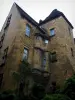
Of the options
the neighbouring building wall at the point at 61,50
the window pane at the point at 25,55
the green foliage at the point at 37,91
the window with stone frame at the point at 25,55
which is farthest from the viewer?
the neighbouring building wall at the point at 61,50

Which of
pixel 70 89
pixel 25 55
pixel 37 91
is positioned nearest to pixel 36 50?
pixel 25 55

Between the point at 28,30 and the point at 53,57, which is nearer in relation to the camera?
the point at 28,30

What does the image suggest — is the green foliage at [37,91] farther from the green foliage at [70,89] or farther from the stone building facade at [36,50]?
the green foliage at [70,89]

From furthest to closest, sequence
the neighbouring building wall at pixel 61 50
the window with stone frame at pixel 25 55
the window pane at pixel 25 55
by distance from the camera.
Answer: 1. the neighbouring building wall at pixel 61 50
2. the window pane at pixel 25 55
3. the window with stone frame at pixel 25 55

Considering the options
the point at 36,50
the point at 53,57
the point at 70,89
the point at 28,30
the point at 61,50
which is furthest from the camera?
the point at 53,57

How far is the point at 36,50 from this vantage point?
61.2 feet

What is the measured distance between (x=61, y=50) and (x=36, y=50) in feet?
12.9

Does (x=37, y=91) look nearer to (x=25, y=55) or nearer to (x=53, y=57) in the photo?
(x=25, y=55)

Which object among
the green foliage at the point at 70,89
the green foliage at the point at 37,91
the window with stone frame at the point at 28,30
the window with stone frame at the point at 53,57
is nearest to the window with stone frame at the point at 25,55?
the window with stone frame at the point at 28,30

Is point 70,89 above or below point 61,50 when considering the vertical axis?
below

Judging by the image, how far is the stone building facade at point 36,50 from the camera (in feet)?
51.9

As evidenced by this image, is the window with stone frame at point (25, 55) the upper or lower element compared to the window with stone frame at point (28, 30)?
lower

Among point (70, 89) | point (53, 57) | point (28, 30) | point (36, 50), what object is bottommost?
point (70, 89)

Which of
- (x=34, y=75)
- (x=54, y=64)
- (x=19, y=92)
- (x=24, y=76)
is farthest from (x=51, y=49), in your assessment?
(x=19, y=92)
